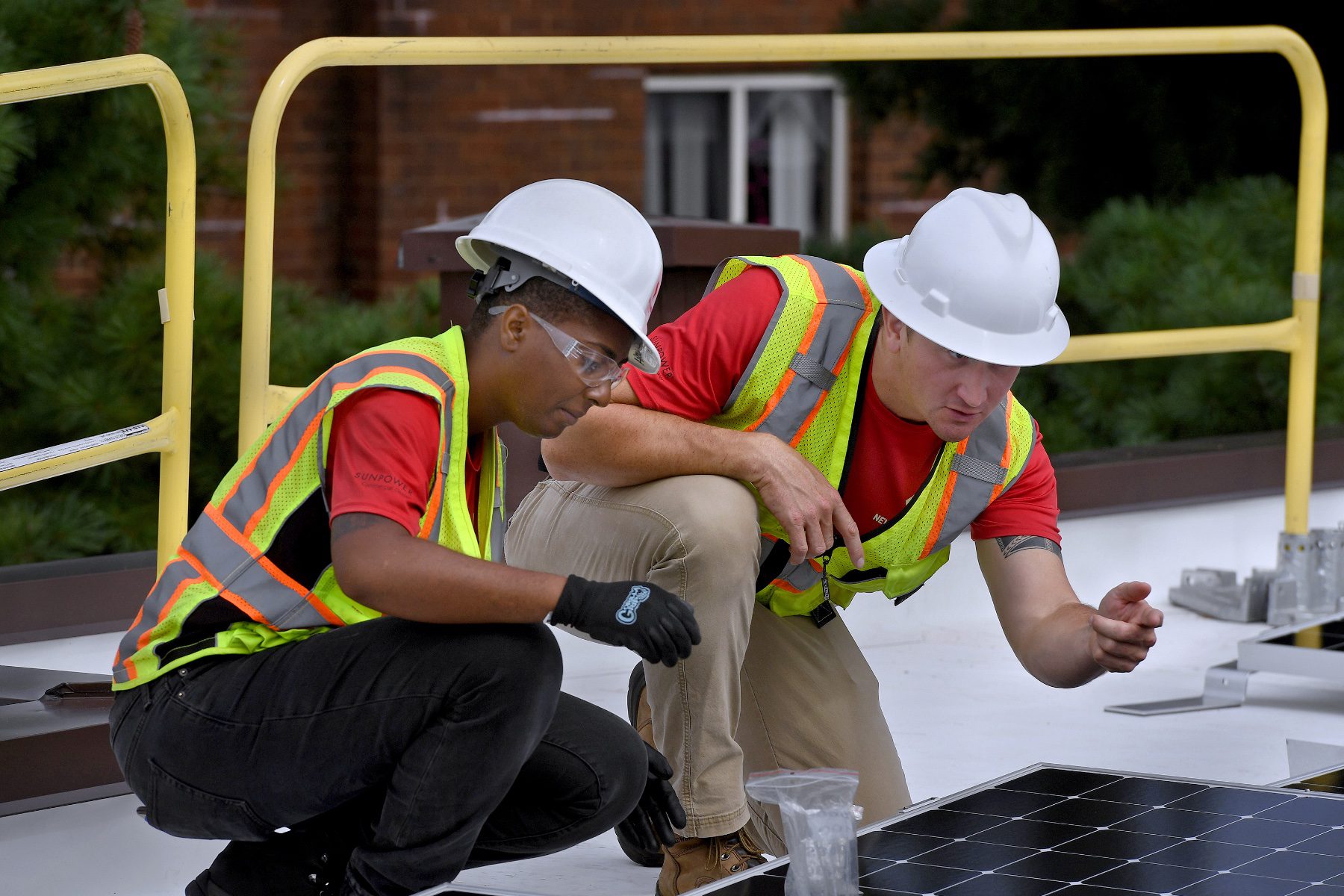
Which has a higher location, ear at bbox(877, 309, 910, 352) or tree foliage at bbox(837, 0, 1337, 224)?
tree foliage at bbox(837, 0, 1337, 224)

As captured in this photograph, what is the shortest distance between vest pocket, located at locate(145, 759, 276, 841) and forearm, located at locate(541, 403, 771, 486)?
71 cm

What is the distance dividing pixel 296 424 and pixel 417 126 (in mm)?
5286

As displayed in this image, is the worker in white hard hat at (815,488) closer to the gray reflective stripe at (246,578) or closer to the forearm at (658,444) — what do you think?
the forearm at (658,444)

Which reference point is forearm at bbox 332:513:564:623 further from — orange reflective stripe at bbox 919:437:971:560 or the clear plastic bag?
orange reflective stripe at bbox 919:437:971:560

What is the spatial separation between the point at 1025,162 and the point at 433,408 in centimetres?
505

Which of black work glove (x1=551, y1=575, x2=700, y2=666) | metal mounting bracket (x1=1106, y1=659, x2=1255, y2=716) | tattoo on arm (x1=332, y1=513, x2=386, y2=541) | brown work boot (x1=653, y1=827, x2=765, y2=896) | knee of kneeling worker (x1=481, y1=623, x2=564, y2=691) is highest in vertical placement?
tattoo on arm (x1=332, y1=513, x2=386, y2=541)

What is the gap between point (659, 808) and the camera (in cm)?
246

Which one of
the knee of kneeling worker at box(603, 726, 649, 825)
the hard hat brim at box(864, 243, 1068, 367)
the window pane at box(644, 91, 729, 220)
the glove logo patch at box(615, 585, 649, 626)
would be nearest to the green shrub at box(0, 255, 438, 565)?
the knee of kneeling worker at box(603, 726, 649, 825)

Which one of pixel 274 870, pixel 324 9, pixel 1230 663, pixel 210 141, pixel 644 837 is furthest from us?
pixel 324 9

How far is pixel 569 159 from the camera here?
7562 millimetres

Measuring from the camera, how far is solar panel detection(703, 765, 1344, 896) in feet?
6.33

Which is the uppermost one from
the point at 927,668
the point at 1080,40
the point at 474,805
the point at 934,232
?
the point at 1080,40

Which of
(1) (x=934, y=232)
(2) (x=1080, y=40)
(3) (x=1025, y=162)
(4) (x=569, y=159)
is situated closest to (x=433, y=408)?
(1) (x=934, y=232)

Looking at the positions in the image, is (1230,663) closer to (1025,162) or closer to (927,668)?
(927,668)
